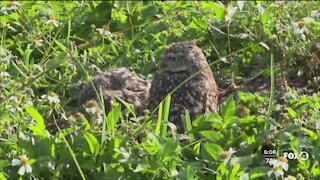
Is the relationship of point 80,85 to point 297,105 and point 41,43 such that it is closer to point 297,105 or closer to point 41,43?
point 41,43

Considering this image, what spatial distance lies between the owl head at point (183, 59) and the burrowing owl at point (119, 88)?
0.37 m

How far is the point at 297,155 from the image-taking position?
4688 mm

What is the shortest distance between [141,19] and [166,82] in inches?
56.6

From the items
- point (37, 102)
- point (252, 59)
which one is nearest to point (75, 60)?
point (37, 102)

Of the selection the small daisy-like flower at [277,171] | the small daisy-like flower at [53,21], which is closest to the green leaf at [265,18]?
the small daisy-like flower at [53,21]

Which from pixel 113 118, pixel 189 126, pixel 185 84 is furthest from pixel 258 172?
pixel 185 84

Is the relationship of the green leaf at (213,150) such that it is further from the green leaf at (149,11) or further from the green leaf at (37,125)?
the green leaf at (149,11)

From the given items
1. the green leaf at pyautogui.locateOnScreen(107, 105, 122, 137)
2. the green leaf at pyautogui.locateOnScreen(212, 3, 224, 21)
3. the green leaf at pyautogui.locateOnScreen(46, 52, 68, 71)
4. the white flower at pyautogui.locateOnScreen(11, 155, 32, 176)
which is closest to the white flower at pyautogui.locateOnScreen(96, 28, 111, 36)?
the green leaf at pyautogui.locateOnScreen(212, 3, 224, 21)

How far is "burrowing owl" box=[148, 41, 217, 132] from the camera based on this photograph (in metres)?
5.41

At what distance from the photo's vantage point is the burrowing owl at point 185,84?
5414 mm

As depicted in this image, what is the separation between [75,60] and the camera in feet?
20.7

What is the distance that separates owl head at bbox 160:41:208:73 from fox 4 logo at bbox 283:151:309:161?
99 cm

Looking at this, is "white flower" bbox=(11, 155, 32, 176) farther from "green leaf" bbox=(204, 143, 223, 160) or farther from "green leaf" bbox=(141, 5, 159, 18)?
"green leaf" bbox=(141, 5, 159, 18)

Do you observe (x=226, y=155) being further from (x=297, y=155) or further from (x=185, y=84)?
(x=185, y=84)
